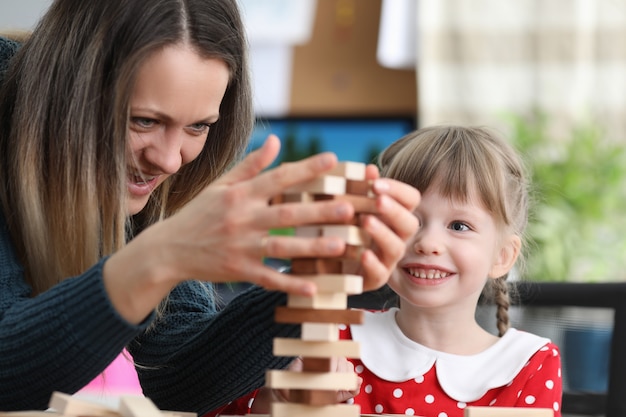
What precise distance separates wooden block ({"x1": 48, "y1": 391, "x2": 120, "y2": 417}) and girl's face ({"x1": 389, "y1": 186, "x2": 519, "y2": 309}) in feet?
1.89

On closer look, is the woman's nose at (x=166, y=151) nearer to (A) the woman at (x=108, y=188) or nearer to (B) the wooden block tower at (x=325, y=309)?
(A) the woman at (x=108, y=188)

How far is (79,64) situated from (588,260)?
292cm

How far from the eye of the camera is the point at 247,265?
0.78 metres

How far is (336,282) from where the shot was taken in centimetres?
81

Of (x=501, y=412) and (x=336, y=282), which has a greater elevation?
(x=336, y=282)

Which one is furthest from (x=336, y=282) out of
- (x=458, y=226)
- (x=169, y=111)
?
(x=458, y=226)

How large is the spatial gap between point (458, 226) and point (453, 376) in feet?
0.71

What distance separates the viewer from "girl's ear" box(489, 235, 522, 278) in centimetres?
138

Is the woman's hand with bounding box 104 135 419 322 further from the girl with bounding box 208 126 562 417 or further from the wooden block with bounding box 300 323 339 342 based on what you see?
the girl with bounding box 208 126 562 417

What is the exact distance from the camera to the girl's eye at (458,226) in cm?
131

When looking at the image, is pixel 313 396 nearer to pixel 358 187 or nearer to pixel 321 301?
pixel 321 301

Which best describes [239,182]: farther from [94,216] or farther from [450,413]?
[450,413]

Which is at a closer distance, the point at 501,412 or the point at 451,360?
the point at 501,412

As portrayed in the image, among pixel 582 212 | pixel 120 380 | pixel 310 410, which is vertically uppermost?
pixel 310 410
